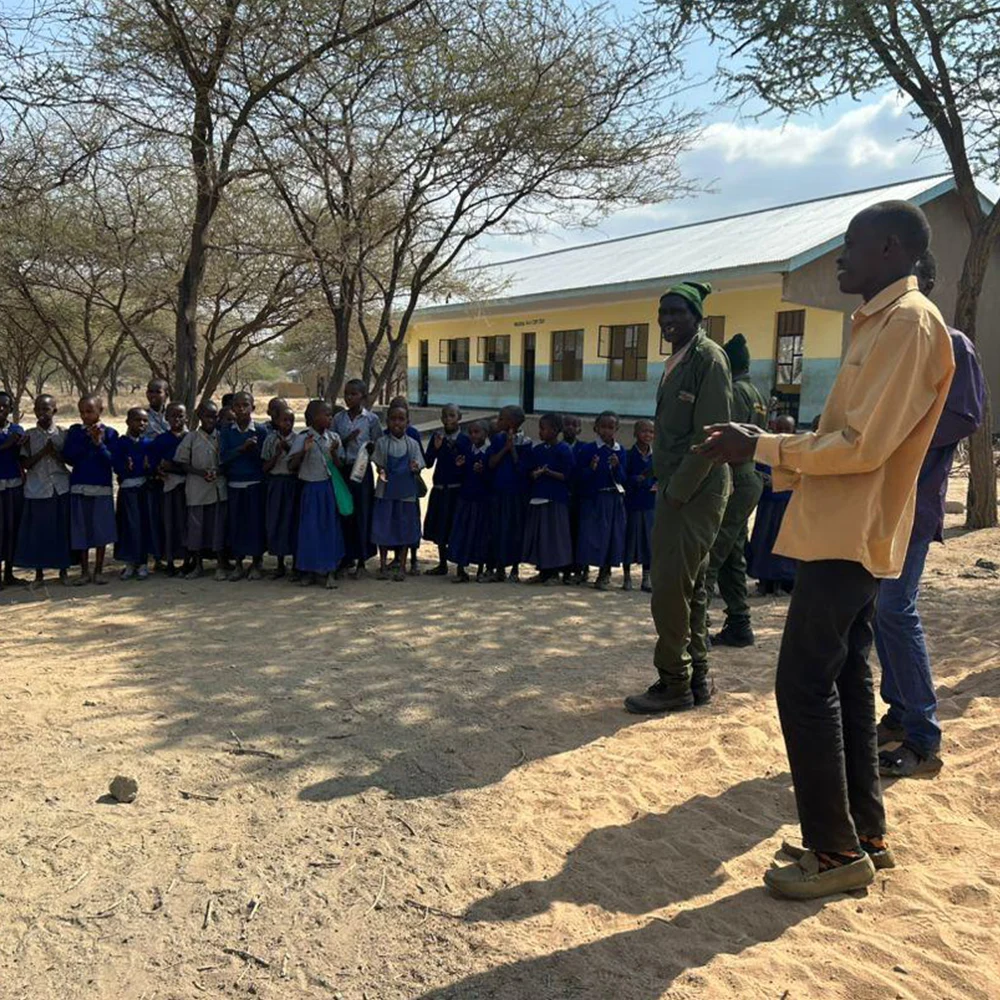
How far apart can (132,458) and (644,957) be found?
20.5 ft

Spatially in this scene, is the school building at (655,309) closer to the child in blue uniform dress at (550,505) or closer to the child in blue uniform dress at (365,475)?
the child in blue uniform dress at (550,505)

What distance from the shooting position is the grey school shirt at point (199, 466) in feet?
24.2

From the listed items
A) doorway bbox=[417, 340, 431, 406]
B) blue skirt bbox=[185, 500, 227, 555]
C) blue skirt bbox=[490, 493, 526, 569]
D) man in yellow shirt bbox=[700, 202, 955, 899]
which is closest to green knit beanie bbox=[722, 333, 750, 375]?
blue skirt bbox=[490, 493, 526, 569]

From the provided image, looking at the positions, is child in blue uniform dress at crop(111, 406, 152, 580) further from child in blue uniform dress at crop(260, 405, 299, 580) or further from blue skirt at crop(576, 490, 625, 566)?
blue skirt at crop(576, 490, 625, 566)

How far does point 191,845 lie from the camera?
9.70 feet

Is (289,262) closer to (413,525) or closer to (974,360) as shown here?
(413,525)

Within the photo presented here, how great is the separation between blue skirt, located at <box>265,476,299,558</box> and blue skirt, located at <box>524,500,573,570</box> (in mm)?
1978

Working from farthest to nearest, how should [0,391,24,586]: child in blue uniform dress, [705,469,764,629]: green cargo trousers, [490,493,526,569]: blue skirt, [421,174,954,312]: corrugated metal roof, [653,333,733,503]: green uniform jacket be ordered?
[421,174,954,312]: corrugated metal roof
[490,493,526,569]: blue skirt
[0,391,24,586]: child in blue uniform dress
[705,469,764,629]: green cargo trousers
[653,333,733,503]: green uniform jacket

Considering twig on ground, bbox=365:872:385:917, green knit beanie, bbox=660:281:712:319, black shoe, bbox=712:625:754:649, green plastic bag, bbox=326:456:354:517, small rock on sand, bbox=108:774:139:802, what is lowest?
twig on ground, bbox=365:872:385:917

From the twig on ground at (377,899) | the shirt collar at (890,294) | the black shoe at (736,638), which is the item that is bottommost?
the twig on ground at (377,899)

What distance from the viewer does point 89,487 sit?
7.21 m

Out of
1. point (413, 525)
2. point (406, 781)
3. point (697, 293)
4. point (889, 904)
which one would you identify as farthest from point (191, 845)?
point (413, 525)

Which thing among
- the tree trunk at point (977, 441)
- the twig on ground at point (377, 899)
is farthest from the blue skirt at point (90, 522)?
the tree trunk at point (977, 441)

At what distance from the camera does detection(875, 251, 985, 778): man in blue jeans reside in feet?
10.7
